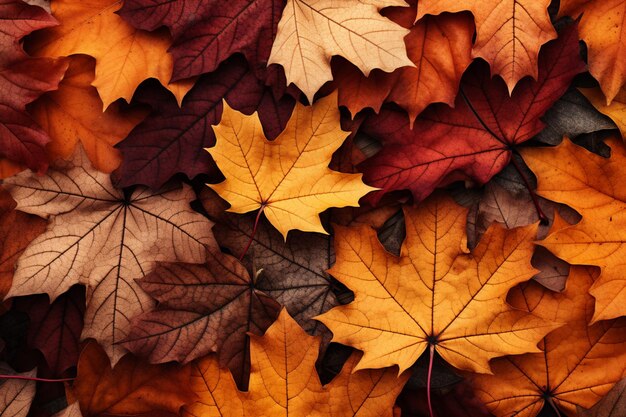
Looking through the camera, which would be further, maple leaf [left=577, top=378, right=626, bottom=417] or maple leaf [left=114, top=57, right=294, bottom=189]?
maple leaf [left=114, top=57, right=294, bottom=189]

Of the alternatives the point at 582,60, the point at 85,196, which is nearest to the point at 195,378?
Result: the point at 85,196

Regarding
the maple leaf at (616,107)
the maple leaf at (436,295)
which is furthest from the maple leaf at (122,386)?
the maple leaf at (616,107)

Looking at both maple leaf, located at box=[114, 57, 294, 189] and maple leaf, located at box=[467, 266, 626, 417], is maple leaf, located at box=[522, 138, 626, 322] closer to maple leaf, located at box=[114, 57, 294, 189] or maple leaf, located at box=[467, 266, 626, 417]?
maple leaf, located at box=[467, 266, 626, 417]

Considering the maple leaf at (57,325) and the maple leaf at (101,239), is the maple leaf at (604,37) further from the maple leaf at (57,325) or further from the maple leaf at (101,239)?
the maple leaf at (57,325)

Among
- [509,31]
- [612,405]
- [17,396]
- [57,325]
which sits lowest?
[17,396]

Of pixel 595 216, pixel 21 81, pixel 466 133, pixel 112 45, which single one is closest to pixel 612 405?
pixel 595 216

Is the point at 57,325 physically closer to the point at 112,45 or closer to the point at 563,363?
the point at 112,45

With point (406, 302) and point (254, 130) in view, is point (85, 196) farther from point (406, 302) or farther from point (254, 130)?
point (406, 302)

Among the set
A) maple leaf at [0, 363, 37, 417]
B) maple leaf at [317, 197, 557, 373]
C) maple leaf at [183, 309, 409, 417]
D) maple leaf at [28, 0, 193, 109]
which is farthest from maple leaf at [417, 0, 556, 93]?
maple leaf at [0, 363, 37, 417]
